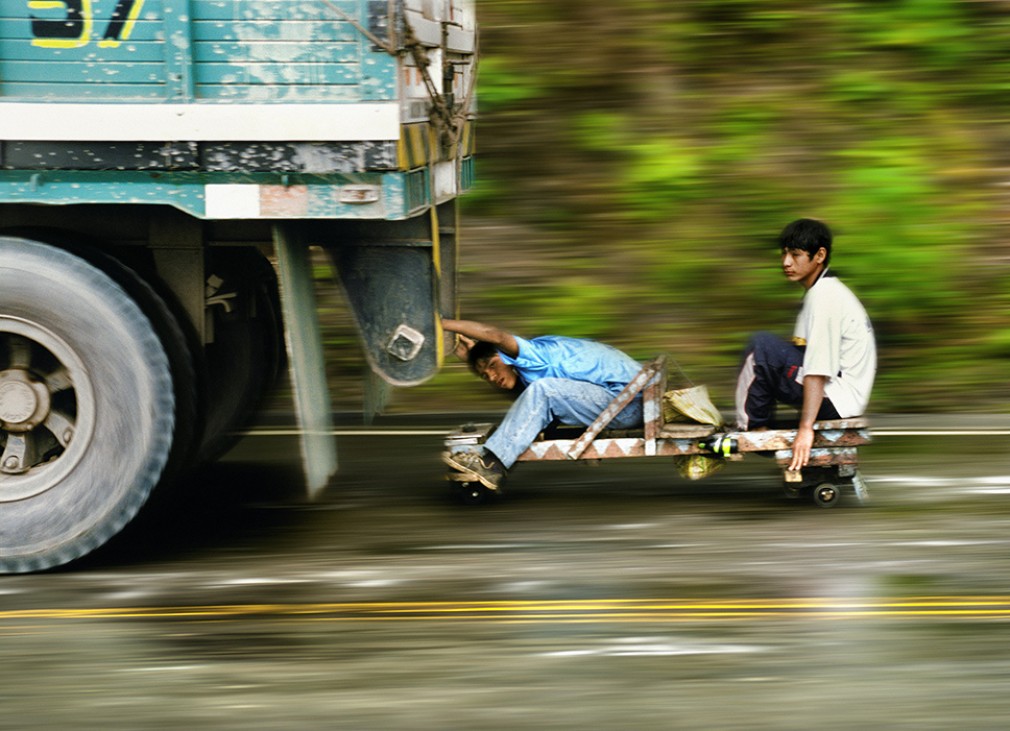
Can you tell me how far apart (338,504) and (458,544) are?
Result: 877 millimetres

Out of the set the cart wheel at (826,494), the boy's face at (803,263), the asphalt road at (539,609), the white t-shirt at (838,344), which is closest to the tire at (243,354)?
the asphalt road at (539,609)

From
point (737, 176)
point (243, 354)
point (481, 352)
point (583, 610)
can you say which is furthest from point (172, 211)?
point (737, 176)

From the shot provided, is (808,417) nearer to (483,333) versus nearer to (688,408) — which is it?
(688,408)

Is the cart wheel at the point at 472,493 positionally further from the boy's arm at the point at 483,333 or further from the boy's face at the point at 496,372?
the boy's arm at the point at 483,333

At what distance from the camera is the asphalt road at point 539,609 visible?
404 cm

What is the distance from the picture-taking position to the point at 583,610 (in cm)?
477

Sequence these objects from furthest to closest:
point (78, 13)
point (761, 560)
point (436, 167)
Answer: point (436, 167) < point (761, 560) < point (78, 13)

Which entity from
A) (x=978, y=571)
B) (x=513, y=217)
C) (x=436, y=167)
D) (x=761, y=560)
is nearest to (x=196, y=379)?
(x=436, y=167)

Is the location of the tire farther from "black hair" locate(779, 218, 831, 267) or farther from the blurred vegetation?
"black hair" locate(779, 218, 831, 267)

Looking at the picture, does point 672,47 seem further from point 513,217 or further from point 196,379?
point 196,379

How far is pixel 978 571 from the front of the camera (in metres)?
5.11

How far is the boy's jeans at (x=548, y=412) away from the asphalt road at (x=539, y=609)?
1.05 ft

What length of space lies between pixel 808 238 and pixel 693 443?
948 millimetres

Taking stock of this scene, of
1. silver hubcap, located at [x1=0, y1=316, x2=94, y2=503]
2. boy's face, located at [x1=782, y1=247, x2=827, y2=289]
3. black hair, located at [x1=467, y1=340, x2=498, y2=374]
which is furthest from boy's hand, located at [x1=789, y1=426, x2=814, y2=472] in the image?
silver hubcap, located at [x1=0, y1=316, x2=94, y2=503]
